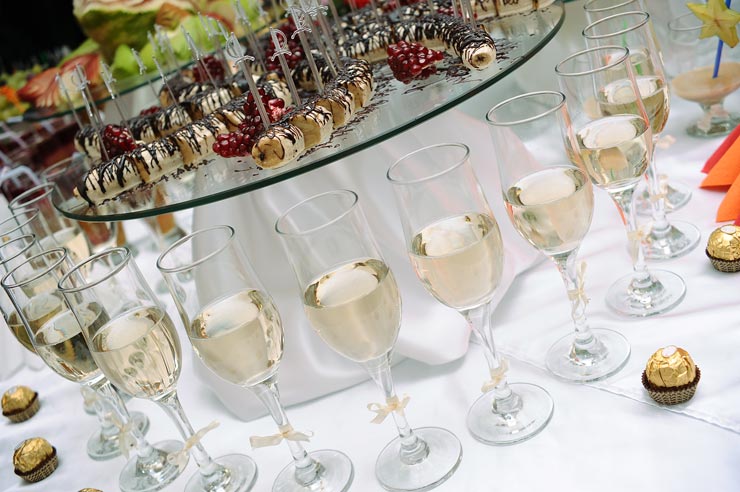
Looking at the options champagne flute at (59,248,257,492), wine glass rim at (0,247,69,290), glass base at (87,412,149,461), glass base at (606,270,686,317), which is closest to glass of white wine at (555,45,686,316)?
glass base at (606,270,686,317)

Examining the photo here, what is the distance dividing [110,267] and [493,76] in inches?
20.7

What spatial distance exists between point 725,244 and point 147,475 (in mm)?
845

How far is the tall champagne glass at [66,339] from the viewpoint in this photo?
3.09 feet

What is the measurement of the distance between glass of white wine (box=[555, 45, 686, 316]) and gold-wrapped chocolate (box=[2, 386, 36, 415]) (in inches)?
39.8

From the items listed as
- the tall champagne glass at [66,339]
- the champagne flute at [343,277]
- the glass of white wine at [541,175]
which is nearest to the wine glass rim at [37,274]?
the tall champagne glass at [66,339]

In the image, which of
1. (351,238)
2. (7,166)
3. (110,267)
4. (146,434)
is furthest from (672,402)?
(7,166)

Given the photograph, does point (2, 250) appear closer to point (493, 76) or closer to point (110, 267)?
point (110, 267)

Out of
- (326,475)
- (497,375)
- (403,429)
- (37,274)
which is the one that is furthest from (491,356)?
(37,274)

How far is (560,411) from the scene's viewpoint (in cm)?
85

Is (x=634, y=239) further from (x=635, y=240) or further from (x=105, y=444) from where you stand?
(x=105, y=444)

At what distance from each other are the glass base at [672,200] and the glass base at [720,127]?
0.49 feet

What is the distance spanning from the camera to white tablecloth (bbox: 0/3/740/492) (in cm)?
74

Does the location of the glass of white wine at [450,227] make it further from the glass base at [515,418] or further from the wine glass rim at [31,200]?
the wine glass rim at [31,200]

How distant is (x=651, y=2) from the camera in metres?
1.38
